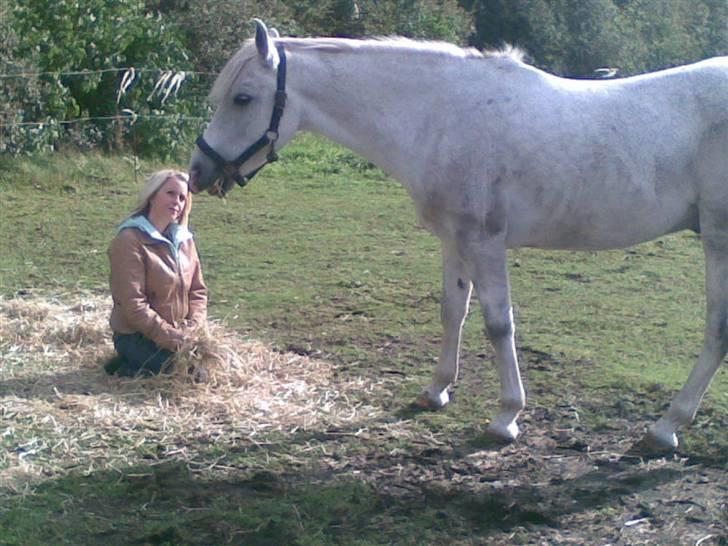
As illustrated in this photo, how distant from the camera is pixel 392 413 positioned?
5.26 meters

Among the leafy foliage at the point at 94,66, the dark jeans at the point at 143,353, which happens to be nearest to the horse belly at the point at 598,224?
the dark jeans at the point at 143,353

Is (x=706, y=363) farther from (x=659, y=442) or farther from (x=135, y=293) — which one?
(x=135, y=293)

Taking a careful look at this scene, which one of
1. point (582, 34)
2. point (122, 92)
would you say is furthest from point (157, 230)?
point (582, 34)

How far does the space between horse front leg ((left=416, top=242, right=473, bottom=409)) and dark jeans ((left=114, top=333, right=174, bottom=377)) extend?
1.37 meters

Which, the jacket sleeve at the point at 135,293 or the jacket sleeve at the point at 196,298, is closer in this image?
the jacket sleeve at the point at 135,293

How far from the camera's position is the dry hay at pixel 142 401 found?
4.64m

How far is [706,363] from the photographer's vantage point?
15.8 ft

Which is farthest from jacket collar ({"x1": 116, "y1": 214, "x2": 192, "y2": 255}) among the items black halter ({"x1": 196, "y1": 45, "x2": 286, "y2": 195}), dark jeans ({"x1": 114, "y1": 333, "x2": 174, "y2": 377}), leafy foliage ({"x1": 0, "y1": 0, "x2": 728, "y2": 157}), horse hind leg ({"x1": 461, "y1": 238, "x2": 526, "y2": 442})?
leafy foliage ({"x1": 0, "y1": 0, "x2": 728, "y2": 157})

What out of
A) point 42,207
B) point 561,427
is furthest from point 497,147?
point 42,207

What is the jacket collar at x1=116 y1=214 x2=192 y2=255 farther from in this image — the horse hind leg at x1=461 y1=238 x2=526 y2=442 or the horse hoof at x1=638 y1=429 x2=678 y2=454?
the horse hoof at x1=638 y1=429 x2=678 y2=454

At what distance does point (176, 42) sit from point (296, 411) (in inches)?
354

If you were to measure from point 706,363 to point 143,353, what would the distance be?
9.28 ft

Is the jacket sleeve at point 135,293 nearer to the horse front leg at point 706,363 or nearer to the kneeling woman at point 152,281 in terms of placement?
the kneeling woman at point 152,281

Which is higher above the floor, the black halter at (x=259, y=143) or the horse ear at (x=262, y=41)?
the horse ear at (x=262, y=41)
